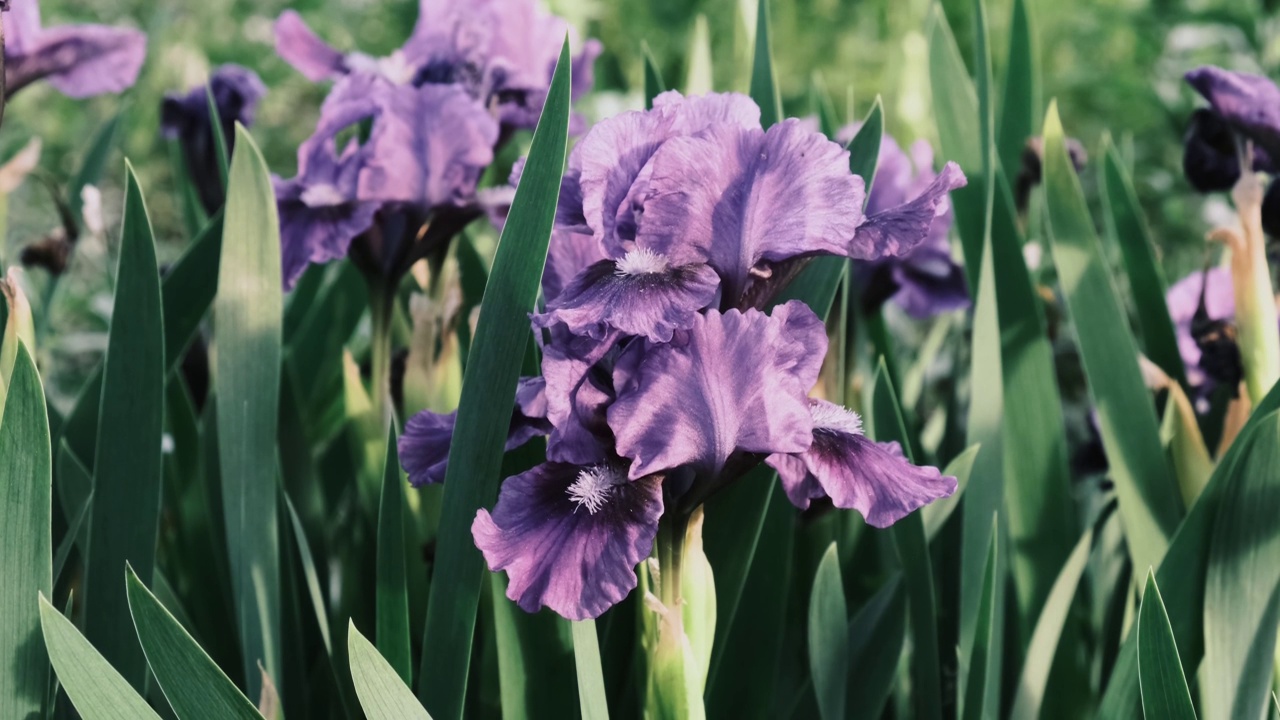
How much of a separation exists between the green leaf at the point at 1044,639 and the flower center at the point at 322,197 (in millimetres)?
695

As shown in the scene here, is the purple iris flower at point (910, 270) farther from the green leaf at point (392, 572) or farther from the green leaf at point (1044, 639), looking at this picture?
the green leaf at point (392, 572)

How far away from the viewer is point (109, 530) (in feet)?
2.67

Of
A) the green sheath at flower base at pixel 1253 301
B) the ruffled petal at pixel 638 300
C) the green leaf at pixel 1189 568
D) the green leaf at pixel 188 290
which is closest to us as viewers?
the ruffled petal at pixel 638 300

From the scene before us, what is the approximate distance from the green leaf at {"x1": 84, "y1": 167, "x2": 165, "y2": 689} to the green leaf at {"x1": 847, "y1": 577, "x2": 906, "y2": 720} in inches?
22.9

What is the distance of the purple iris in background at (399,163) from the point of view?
3.09 feet

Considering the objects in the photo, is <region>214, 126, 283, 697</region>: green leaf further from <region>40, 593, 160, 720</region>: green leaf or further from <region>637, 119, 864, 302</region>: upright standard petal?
<region>637, 119, 864, 302</region>: upright standard petal

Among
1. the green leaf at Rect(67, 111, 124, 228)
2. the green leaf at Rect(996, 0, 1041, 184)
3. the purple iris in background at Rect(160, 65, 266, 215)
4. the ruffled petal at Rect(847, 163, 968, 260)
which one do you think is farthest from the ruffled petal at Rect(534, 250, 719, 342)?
the green leaf at Rect(67, 111, 124, 228)

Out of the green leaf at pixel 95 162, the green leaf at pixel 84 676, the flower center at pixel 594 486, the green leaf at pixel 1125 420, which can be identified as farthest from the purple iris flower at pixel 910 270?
the green leaf at pixel 95 162

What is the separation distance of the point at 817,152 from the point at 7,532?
0.57 metres

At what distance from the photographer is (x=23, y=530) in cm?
70

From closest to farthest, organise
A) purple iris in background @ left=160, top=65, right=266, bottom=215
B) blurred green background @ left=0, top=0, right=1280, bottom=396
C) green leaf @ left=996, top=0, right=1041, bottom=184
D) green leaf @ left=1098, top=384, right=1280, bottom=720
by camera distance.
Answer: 1. green leaf @ left=1098, top=384, right=1280, bottom=720
2. green leaf @ left=996, top=0, right=1041, bottom=184
3. purple iris in background @ left=160, top=65, right=266, bottom=215
4. blurred green background @ left=0, top=0, right=1280, bottom=396

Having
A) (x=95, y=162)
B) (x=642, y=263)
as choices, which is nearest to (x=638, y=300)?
(x=642, y=263)

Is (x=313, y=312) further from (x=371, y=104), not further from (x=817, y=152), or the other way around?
(x=817, y=152)

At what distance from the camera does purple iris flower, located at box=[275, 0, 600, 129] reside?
1076mm
